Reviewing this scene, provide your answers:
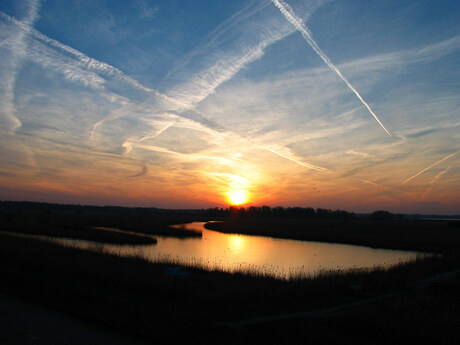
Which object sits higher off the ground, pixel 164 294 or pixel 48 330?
pixel 48 330

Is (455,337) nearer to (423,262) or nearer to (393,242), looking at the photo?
(423,262)

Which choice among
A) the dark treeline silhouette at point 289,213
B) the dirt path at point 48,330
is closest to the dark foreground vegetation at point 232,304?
the dirt path at point 48,330

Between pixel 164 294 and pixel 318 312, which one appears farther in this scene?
pixel 164 294

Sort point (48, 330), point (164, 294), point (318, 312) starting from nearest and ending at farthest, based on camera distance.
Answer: point (48, 330)
point (318, 312)
point (164, 294)

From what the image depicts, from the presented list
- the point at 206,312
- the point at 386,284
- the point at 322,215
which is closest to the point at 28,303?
the point at 206,312

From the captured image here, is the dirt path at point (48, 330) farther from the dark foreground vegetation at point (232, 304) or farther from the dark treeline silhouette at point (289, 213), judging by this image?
the dark treeline silhouette at point (289, 213)

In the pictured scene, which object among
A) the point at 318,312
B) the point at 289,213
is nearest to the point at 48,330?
the point at 318,312

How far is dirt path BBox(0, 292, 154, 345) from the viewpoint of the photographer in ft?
21.7

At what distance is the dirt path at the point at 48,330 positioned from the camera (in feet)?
21.7

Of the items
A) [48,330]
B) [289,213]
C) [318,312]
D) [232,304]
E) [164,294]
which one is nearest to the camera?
[48,330]

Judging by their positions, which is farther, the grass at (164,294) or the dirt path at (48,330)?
the grass at (164,294)

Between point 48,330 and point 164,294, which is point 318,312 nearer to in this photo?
point 164,294

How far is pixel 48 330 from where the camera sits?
7168 millimetres

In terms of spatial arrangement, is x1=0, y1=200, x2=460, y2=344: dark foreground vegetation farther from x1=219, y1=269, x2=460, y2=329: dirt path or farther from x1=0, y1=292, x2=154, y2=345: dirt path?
x1=0, y1=292, x2=154, y2=345: dirt path
